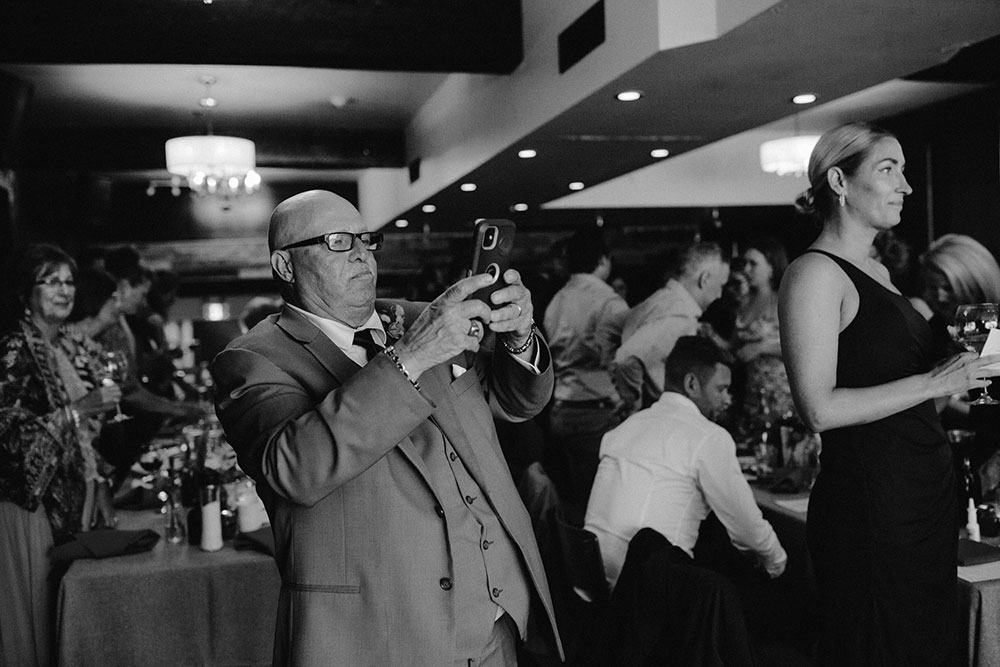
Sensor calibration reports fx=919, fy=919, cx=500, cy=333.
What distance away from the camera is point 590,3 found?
3.85m

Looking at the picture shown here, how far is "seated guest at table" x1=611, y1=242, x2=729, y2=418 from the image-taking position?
4164mm

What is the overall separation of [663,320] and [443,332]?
294cm

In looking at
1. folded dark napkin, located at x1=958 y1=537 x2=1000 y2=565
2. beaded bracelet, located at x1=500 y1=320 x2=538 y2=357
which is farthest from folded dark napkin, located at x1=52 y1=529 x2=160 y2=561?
folded dark napkin, located at x1=958 y1=537 x2=1000 y2=565

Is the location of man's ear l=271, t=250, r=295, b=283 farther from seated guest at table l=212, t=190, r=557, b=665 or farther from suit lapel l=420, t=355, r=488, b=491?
suit lapel l=420, t=355, r=488, b=491

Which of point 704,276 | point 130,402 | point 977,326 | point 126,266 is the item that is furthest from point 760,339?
point 126,266

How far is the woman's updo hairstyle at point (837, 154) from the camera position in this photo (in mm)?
1914

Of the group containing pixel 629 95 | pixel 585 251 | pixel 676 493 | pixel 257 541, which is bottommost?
pixel 257 541

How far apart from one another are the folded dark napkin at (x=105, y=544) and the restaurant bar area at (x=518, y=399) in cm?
1

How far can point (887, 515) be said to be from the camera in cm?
184

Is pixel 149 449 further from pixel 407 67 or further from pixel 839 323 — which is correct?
pixel 839 323

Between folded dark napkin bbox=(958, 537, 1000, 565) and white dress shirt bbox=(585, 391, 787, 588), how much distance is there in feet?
1.60

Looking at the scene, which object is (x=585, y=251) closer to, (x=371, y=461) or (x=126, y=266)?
(x=126, y=266)

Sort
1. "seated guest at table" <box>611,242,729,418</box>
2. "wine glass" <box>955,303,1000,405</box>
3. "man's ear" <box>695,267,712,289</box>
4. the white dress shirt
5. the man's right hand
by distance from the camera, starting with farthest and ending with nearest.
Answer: "man's ear" <box>695,267,712,289</box> < "seated guest at table" <box>611,242,729,418</box> < the white dress shirt < "wine glass" <box>955,303,1000,405</box> < the man's right hand

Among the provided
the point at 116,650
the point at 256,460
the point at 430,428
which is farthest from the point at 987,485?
the point at 116,650
